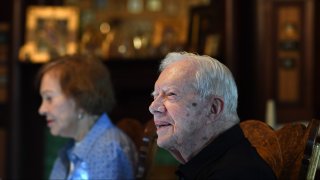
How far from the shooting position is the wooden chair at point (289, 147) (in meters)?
1.66

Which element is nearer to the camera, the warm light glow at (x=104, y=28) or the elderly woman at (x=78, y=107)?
the elderly woman at (x=78, y=107)

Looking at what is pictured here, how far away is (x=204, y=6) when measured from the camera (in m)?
5.18

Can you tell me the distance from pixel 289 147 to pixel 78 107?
0.88m

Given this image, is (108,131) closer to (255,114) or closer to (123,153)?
(123,153)

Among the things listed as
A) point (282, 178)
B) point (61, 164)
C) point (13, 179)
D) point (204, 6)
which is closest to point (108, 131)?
point (61, 164)

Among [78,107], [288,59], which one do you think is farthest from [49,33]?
[78,107]

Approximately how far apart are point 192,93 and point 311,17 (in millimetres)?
3864

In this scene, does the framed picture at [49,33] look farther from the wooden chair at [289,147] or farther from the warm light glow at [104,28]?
the wooden chair at [289,147]

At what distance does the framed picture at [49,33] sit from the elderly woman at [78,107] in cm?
242

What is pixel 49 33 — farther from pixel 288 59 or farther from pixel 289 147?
pixel 289 147

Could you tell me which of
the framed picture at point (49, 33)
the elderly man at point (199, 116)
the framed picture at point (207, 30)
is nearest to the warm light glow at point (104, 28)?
the framed picture at point (49, 33)

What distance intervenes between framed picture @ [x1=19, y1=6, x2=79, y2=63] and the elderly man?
3.28m

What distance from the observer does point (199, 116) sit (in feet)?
5.06

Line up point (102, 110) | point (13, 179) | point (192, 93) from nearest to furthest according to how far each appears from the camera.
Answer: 1. point (192, 93)
2. point (102, 110)
3. point (13, 179)
